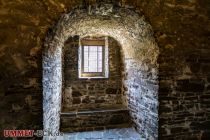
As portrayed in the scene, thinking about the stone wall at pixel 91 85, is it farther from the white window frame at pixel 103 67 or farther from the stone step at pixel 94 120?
the stone step at pixel 94 120

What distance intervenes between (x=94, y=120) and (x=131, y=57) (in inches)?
64.0

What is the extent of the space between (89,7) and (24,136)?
6.18ft

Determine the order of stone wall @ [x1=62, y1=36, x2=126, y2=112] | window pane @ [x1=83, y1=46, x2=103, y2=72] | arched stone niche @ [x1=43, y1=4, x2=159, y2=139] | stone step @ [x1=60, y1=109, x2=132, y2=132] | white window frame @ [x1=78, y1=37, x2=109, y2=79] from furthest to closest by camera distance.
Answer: window pane @ [x1=83, y1=46, x2=103, y2=72] → white window frame @ [x1=78, y1=37, x2=109, y2=79] → stone wall @ [x1=62, y1=36, x2=126, y2=112] → stone step @ [x1=60, y1=109, x2=132, y2=132] → arched stone niche @ [x1=43, y1=4, x2=159, y2=139]

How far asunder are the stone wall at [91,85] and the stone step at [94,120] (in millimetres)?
434

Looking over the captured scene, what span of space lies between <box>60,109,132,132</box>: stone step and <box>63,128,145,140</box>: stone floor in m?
0.19

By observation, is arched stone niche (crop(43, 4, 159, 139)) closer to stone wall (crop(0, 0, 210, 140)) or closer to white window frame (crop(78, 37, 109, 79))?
stone wall (crop(0, 0, 210, 140))

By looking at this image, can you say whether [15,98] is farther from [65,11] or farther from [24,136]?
[65,11]

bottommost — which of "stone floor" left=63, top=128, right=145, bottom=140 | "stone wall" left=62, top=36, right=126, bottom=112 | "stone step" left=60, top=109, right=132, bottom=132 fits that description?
"stone floor" left=63, top=128, right=145, bottom=140

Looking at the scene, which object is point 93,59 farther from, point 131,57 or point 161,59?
point 161,59

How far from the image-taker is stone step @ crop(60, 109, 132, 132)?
485 centimetres

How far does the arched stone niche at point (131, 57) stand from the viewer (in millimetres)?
3139

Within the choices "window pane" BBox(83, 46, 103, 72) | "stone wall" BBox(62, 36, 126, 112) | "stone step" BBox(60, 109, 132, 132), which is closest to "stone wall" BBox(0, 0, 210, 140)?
"stone step" BBox(60, 109, 132, 132)

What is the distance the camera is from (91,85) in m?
5.66

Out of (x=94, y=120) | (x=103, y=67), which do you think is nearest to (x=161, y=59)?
(x=94, y=120)
